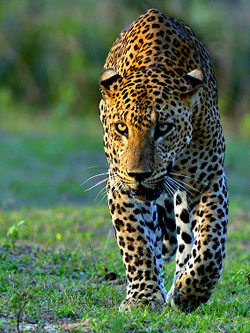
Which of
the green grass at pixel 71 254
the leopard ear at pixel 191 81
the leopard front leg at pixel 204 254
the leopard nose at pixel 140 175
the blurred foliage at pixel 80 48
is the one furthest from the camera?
the blurred foliage at pixel 80 48

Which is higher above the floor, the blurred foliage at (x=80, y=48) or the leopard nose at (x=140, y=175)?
the blurred foliage at (x=80, y=48)

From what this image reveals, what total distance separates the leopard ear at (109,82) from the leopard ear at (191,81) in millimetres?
469

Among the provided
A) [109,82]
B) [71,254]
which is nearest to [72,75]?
[71,254]

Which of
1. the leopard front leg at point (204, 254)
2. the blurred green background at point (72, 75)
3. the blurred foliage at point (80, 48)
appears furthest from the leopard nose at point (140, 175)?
the blurred foliage at point (80, 48)

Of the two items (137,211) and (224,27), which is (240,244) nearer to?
(137,211)

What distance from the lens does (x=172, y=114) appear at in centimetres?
570

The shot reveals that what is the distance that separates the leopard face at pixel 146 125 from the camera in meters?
5.49

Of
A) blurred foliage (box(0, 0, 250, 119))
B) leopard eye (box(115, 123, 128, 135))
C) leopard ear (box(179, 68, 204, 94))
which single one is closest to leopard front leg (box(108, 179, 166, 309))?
leopard eye (box(115, 123, 128, 135))

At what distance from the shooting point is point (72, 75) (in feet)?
68.8

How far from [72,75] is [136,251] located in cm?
1523

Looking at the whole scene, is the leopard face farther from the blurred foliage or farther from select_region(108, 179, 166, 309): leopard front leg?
the blurred foliage

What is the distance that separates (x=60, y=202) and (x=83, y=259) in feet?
15.0

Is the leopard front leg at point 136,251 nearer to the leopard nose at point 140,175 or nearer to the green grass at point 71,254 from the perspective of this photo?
the green grass at point 71,254

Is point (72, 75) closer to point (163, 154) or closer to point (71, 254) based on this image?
point (71, 254)
